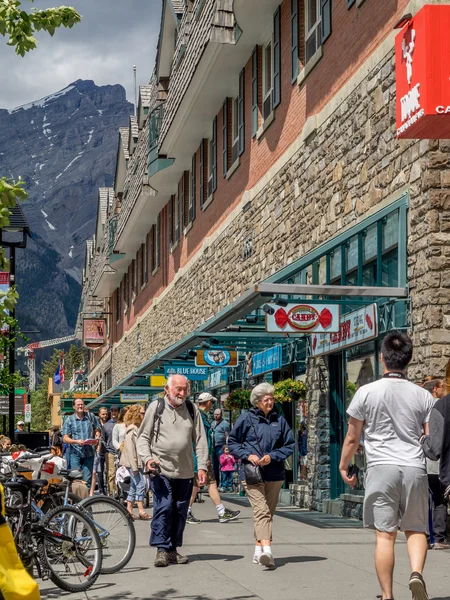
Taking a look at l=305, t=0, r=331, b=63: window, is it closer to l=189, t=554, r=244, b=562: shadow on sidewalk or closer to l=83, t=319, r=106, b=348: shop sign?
l=189, t=554, r=244, b=562: shadow on sidewalk

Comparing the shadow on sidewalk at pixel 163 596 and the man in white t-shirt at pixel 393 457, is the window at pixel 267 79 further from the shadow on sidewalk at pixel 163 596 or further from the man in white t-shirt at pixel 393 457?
the man in white t-shirt at pixel 393 457

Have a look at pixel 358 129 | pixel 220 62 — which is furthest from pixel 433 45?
pixel 220 62

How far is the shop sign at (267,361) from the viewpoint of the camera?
63.9ft

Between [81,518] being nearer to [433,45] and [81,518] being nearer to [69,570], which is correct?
[69,570]

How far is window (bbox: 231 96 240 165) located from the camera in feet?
78.7

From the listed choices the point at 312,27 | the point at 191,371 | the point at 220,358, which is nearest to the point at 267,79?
the point at 312,27

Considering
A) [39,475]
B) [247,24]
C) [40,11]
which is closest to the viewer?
[40,11]

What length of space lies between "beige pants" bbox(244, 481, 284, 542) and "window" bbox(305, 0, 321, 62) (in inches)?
342

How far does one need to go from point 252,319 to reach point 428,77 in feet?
27.2

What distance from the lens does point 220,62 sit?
907 inches

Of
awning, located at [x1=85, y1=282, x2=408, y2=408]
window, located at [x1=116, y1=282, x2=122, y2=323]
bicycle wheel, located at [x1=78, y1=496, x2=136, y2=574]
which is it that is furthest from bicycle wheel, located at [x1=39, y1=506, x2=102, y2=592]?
window, located at [x1=116, y1=282, x2=122, y2=323]

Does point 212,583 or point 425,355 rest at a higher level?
point 425,355

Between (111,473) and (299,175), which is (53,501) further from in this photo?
(111,473)

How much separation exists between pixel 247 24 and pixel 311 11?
11.6 feet
